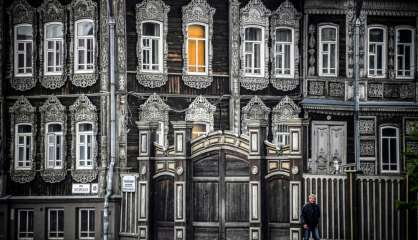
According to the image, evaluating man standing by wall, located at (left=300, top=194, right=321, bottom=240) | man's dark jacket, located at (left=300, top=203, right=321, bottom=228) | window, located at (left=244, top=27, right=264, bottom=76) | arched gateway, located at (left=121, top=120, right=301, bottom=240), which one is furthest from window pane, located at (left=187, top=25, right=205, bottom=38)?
man's dark jacket, located at (left=300, top=203, right=321, bottom=228)

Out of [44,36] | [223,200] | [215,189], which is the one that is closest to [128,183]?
[215,189]

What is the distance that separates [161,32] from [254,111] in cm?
516

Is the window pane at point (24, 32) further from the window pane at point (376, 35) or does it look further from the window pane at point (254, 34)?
the window pane at point (376, 35)

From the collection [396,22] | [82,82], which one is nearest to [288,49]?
[396,22]

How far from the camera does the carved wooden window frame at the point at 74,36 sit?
139 ft

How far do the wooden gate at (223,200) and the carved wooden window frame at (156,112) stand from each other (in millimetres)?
8398

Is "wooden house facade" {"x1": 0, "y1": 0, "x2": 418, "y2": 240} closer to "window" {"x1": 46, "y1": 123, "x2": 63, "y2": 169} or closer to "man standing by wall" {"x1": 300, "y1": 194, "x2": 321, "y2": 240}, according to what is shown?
"window" {"x1": 46, "y1": 123, "x2": 63, "y2": 169}


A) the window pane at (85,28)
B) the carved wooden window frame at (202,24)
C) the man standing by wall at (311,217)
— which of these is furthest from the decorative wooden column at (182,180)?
the window pane at (85,28)

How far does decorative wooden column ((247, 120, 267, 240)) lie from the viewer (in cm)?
3366

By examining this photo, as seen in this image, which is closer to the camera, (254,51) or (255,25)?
(255,25)

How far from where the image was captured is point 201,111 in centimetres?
4350

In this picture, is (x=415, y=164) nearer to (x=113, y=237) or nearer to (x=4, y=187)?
(x=113, y=237)

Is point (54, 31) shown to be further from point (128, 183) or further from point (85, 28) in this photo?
point (128, 183)

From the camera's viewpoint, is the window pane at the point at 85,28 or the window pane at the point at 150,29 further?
the window pane at the point at 150,29
